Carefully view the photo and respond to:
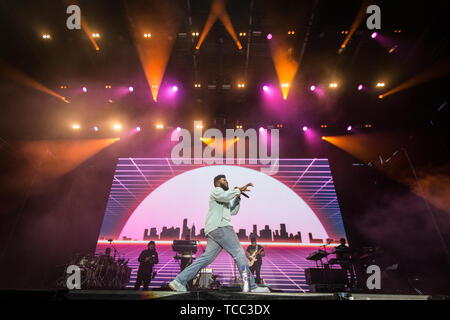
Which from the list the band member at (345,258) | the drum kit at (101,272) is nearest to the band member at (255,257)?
the band member at (345,258)

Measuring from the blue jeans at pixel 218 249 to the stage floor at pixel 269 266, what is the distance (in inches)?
162

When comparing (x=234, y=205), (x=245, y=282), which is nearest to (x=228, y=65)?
(x=234, y=205)

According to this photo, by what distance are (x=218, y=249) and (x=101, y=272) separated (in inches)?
224

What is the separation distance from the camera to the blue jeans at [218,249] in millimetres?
3137

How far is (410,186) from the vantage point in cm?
659

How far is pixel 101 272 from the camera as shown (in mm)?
7117

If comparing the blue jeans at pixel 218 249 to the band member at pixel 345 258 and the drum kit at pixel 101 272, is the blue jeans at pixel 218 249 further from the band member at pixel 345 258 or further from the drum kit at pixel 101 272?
the drum kit at pixel 101 272

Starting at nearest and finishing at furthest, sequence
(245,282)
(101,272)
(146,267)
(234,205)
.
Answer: (245,282) < (234,205) < (146,267) < (101,272)

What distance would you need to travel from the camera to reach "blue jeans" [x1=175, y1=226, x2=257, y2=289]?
3.14 metres

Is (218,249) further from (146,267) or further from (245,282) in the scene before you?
(146,267)

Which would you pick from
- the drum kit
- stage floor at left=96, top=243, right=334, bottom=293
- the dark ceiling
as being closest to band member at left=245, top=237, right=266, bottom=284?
stage floor at left=96, top=243, right=334, bottom=293

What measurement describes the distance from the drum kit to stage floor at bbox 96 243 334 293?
0.37 m

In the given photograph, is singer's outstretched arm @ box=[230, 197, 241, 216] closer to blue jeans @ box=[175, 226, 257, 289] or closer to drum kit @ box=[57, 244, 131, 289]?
blue jeans @ box=[175, 226, 257, 289]

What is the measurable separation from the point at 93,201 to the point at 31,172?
6.96 ft
